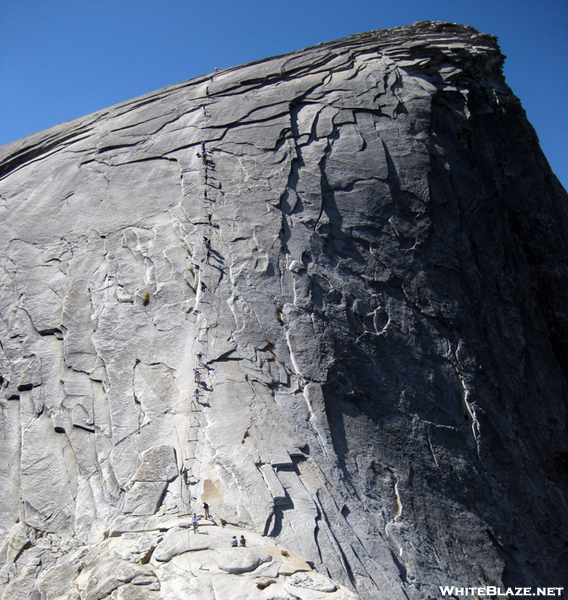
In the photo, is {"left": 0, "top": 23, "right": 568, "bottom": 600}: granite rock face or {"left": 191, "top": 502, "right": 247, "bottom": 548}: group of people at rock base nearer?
{"left": 191, "top": 502, "right": 247, "bottom": 548}: group of people at rock base

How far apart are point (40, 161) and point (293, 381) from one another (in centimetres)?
549

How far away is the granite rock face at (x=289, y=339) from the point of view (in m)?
4.83

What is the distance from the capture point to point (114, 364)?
19.9 ft

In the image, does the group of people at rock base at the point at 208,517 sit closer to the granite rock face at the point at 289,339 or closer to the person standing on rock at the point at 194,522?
the person standing on rock at the point at 194,522

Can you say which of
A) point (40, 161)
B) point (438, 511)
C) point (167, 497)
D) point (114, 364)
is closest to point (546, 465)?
point (438, 511)

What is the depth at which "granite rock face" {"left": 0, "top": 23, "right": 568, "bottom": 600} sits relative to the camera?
4.83m

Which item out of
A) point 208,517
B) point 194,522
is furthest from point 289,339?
point 194,522

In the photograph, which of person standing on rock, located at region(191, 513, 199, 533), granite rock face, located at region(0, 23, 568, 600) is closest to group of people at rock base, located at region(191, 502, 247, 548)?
person standing on rock, located at region(191, 513, 199, 533)

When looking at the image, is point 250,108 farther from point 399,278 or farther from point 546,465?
point 546,465

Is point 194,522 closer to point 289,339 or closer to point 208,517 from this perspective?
point 208,517

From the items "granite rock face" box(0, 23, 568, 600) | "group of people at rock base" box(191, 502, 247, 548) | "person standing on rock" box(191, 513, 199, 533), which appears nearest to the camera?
"group of people at rock base" box(191, 502, 247, 548)

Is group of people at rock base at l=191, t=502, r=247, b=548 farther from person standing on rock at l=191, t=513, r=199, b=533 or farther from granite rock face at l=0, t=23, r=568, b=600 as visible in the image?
granite rock face at l=0, t=23, r=568, b=600

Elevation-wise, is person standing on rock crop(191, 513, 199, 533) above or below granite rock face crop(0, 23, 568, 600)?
below

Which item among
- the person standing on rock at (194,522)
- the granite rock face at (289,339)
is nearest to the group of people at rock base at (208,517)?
the person standing on rock at (194,522)
